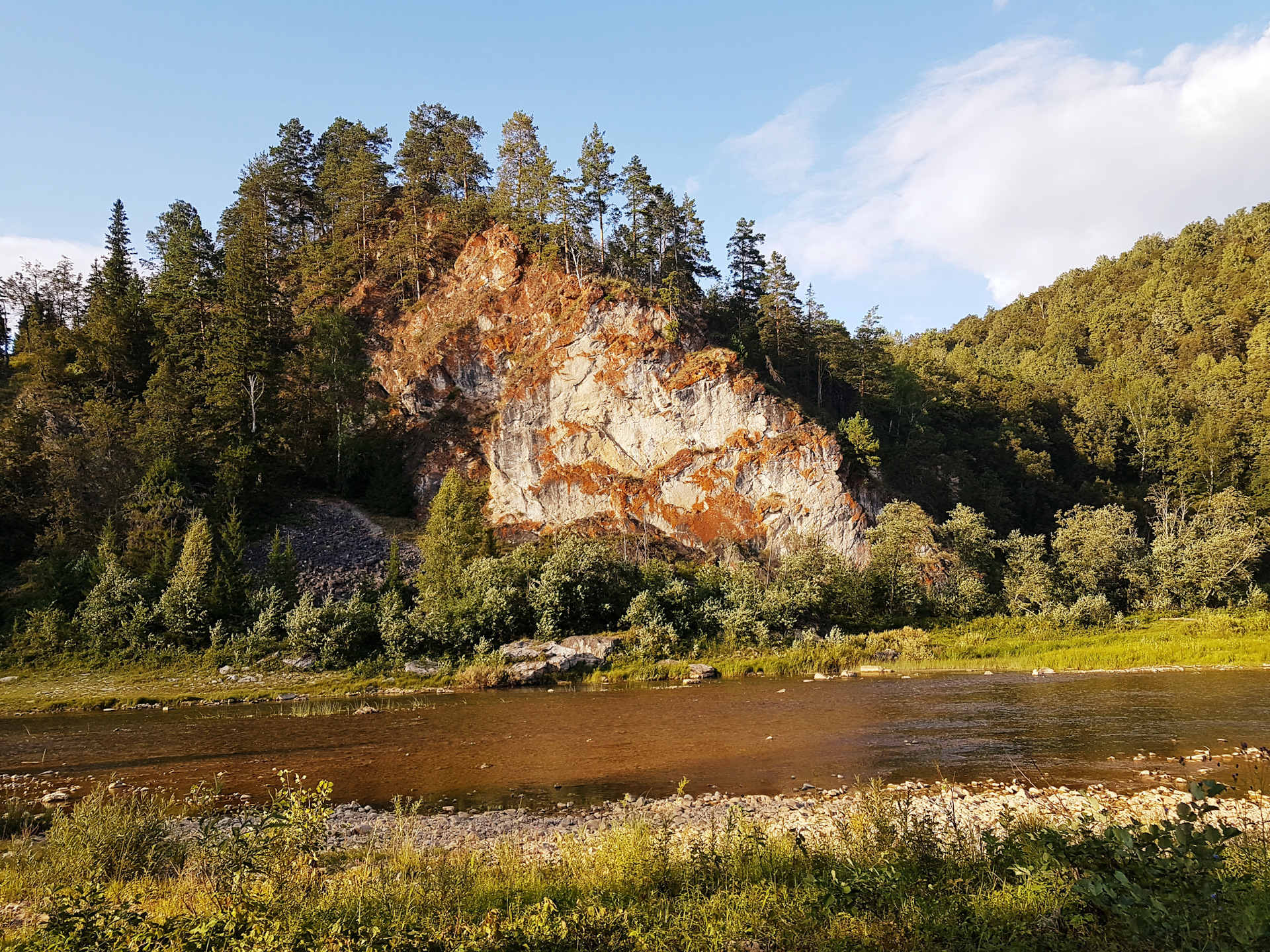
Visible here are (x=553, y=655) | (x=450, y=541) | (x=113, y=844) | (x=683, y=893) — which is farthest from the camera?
(x=450, y=541)

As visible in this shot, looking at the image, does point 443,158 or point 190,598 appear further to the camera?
point 443,158

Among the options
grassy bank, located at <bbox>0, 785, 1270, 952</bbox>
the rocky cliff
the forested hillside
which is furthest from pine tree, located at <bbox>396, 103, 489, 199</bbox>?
grassy bank, located at <bbox>0, 785, 1270, 952</bbox>

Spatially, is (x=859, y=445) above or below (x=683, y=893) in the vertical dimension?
above

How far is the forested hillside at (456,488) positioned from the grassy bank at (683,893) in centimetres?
3059

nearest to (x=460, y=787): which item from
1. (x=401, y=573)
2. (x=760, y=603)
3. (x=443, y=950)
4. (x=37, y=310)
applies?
(x=443, y=950)

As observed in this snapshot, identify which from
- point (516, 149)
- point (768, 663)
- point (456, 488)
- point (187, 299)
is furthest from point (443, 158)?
point (768, 663)

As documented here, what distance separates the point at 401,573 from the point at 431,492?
657 inches

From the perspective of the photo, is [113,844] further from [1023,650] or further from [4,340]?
[4,340]

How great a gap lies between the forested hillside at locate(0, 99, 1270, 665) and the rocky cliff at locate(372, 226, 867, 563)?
10.5 feet

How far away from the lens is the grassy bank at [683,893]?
206 inches

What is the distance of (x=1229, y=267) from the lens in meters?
108

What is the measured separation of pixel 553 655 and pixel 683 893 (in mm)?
30554

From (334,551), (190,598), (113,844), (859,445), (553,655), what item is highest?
(859,445)

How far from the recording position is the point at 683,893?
7086mm
